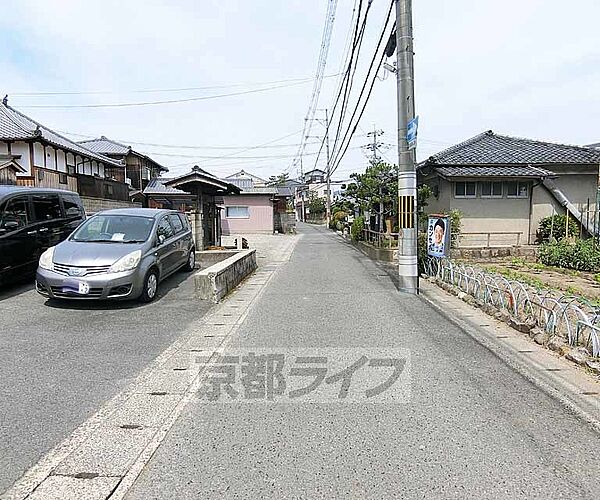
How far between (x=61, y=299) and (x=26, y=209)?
2.33 metres

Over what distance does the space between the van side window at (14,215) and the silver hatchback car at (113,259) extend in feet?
3.43

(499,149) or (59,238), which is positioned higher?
(499,149)

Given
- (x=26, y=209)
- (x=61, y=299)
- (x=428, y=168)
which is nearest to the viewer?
(x=61, y=299)

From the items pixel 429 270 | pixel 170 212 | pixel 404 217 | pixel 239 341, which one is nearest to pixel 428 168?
pixel 429 270

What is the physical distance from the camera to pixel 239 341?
576 centimetres

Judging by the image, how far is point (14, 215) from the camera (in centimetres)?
861

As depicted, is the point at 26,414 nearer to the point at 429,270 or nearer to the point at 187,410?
the point at 187,410

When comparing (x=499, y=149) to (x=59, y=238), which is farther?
(x=499, y=149)

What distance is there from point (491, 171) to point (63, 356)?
17353 mm

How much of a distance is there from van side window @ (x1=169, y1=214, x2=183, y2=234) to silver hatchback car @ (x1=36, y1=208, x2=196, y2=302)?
0.39m

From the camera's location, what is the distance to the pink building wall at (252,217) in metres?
33.2

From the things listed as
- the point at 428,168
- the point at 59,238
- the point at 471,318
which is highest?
the point at 428,168

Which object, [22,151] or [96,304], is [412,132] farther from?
[22,151]

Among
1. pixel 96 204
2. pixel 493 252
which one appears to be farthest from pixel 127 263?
pixel 96 204
